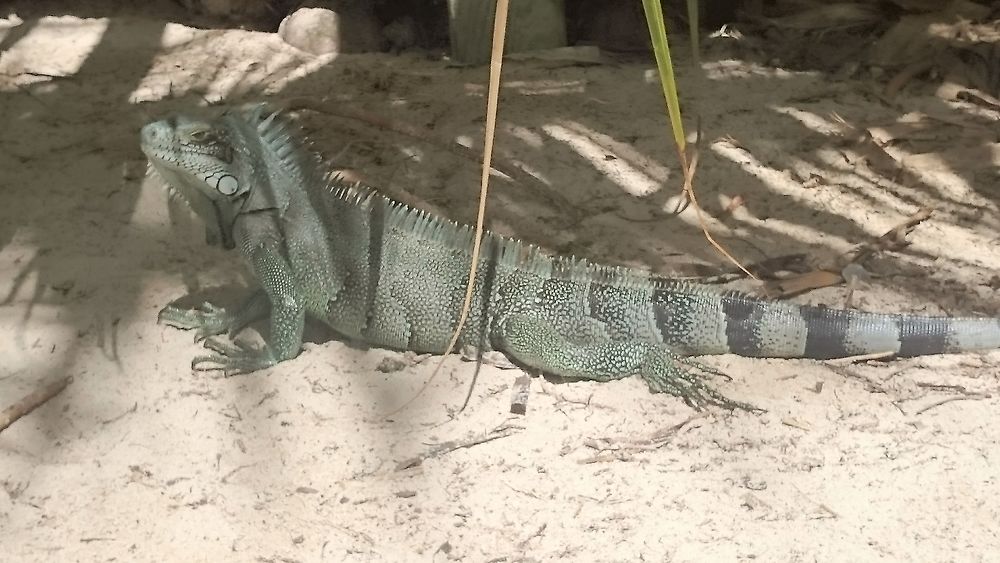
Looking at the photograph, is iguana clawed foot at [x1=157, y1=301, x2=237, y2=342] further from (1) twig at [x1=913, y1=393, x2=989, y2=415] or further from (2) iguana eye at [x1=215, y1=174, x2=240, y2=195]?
(1) twig at [x1=913, y1=393, x2=989, y2=415]

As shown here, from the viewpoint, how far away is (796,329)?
3123 mm

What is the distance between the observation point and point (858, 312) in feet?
10.3

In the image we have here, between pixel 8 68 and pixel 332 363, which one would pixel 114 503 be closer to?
pixel 332 363

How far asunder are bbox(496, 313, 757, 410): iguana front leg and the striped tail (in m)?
0.12

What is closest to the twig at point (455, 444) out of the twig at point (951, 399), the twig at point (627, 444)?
the twig at point (627, 444)

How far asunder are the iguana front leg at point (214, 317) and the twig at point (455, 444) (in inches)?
40.8

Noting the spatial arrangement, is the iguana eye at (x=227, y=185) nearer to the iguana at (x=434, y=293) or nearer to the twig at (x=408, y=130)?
the iguana at (x=434, y=293)

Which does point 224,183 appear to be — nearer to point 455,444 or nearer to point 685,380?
point 455,444

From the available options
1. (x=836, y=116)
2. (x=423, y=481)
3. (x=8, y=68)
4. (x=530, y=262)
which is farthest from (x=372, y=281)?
(x=8, y=68)

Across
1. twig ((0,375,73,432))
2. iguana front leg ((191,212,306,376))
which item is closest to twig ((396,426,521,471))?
iguana front leg ((191,212,306,376))

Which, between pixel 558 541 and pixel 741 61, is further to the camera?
pixel 741 61

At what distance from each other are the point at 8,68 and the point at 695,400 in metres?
4.65

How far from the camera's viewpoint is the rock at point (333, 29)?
17.7 ft

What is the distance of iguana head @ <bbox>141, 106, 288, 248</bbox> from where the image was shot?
3.00m
